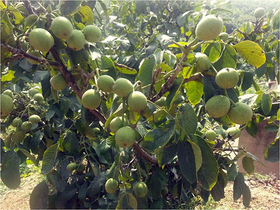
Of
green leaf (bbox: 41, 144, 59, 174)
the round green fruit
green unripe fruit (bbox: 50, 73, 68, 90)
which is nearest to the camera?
green unripe fruit (bbox: 50, 73, 68, 90)

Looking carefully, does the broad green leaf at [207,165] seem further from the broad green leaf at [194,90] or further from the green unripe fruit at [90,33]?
the green unripe fruit at [90,33]

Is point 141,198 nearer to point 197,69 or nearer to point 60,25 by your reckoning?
point 197,69

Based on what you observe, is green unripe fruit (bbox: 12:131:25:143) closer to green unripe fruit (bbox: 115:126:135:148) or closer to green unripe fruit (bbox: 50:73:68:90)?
green unripe fruit (bbox: 50:73:68:90)

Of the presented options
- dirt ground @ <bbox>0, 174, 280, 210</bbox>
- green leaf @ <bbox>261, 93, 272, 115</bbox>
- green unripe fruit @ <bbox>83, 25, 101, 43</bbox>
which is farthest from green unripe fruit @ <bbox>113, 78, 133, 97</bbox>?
dirt ground @ <bbox>0, 174, 280, 210</bbox>

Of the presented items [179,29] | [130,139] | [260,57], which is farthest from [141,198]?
[179,29]

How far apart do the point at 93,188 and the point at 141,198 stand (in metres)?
0.43

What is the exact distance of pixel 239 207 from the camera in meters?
2.66

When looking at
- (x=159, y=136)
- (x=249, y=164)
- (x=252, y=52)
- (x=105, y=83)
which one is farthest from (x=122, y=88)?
(x=249, y=164)

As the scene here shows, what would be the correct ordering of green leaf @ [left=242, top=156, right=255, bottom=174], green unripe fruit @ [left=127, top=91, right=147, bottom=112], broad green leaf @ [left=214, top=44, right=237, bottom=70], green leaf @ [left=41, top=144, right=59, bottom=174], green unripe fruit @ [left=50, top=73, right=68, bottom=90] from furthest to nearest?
green leaf @ [left=242, top=156, right=255, bottom=174], green leaf @ [left=41, top=144, right=59, bottom=174], green unripe fruit @ [left=50, top=73, right=68, bottom=90], broad green leaf @ [left=214, top=44, right=237, bottom=70], green unripe fruit @ [left=127, top=91, right=147, bottom=112]

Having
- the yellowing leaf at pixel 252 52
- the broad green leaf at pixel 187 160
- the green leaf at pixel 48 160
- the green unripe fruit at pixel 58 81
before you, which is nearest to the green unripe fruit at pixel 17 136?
the green leaf at pixel 48 160

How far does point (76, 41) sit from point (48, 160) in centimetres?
56

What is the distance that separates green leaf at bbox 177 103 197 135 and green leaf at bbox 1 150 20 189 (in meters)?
0.85

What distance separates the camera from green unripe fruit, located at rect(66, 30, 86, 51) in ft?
2.75

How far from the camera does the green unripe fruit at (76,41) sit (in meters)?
0.84
